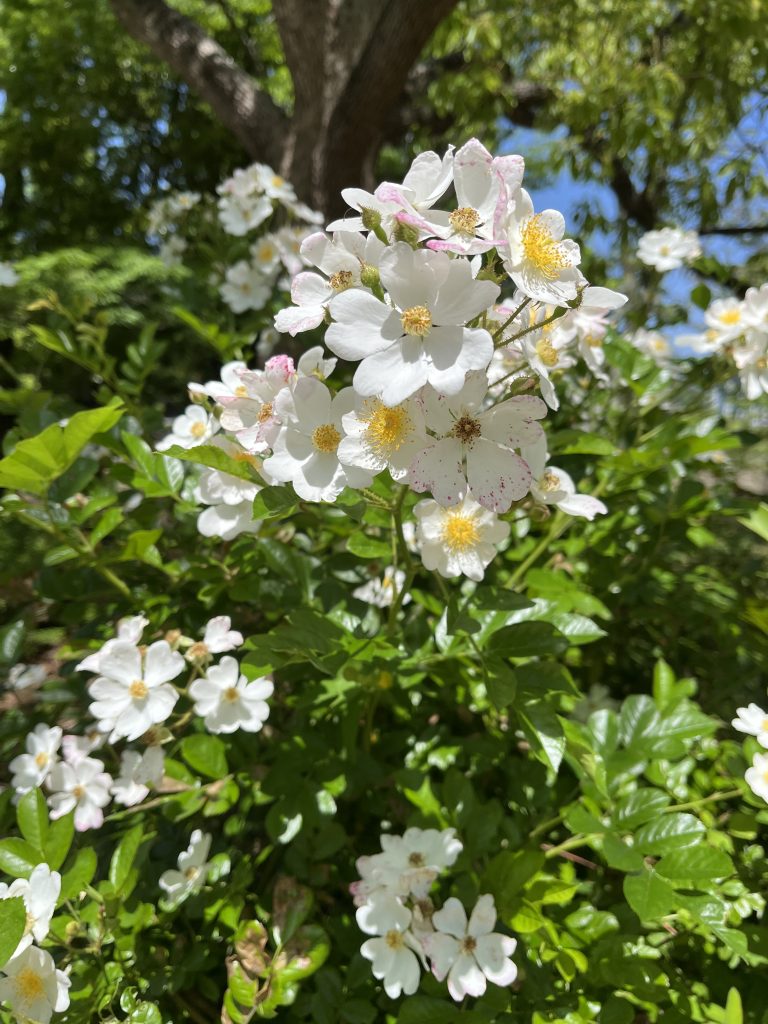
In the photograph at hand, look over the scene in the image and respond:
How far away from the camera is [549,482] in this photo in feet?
2.54

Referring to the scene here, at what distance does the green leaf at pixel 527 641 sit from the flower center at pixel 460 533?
0.12 m

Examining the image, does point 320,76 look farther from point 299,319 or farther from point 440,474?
point 440,474

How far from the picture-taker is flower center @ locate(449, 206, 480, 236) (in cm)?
60

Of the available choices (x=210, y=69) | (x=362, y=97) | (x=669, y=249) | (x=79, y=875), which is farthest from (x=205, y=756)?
(x=210, y=69)

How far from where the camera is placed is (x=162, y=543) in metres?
1.23

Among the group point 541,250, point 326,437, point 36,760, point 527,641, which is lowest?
point 36,760

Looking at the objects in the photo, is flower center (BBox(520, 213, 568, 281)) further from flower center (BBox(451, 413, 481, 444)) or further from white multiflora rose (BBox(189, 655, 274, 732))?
white multiflora rose (BBox(189, 655, 274, 732))

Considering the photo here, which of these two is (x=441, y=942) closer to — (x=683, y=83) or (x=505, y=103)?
(x=683, y=83)

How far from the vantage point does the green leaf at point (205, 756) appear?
Result: 2.84ft

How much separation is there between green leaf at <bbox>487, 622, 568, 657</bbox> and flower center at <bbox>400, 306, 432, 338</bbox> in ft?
1.23

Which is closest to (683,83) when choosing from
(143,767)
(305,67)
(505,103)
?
(505,103)

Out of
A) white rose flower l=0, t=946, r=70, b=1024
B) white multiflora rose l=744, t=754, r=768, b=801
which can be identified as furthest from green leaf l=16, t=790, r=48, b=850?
white multiflora rose l=744, t=754, r=768, b=801

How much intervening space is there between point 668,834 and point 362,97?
2231mm

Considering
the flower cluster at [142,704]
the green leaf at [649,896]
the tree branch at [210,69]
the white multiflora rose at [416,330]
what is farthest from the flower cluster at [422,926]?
the tree branch at [210,69]
